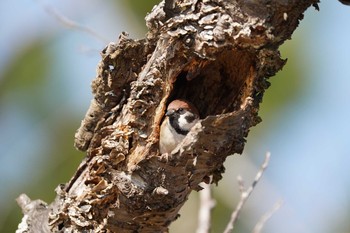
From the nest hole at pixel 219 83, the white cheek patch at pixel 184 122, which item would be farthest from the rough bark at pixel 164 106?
the white cheek patch at pixel 184 122

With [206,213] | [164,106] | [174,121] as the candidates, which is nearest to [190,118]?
[174,121]

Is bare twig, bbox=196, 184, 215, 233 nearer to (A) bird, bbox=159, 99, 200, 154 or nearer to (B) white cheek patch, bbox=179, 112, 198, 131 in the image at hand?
(B) white cheek patch, bbox=179, 112, 198, 131

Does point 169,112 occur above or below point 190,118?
below

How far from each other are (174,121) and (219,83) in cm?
25

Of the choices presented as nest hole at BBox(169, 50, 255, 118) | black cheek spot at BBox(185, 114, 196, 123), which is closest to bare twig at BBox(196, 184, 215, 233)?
black cheek spot at BBox(185, 114, 196, 123)

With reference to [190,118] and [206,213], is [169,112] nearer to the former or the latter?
[190,118]

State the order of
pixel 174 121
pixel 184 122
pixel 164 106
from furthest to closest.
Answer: pixel 184 122
pixel 174 121
pixel 164 106

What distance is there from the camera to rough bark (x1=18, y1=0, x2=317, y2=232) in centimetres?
237

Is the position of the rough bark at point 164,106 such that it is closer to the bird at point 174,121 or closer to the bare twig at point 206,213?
the bird at point 174,121

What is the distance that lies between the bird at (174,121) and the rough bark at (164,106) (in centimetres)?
4

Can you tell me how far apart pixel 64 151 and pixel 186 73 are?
3.15m

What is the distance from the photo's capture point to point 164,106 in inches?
107

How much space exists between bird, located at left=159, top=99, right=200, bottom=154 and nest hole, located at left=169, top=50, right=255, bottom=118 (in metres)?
0.04

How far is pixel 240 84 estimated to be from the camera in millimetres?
2680
